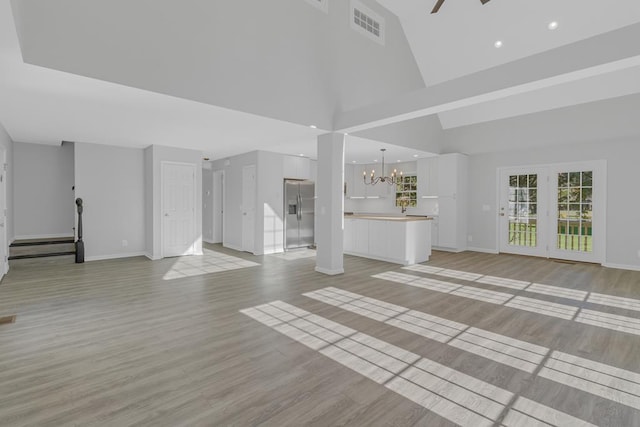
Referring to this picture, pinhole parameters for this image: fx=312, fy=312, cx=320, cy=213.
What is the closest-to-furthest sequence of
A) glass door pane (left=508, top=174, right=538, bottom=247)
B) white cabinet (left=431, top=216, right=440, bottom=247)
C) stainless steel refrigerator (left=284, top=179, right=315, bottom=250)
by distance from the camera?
glass door pane (left=508, top=174, right=538, bottom=247)
stainless steel refrigerator (left=284, top=179, right=315, bottom=250)
white cabinet (left=431, top=216, right=440, bottom=247)

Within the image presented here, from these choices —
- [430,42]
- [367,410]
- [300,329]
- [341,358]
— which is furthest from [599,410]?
[430,42]

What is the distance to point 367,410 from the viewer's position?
189cm

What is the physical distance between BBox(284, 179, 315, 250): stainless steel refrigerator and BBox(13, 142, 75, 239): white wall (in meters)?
5.15

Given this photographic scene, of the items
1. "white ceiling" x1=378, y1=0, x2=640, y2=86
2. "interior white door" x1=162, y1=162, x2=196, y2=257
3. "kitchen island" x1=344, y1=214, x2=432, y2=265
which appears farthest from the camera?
"interior white door" x1=162, y1=162, x2=196, y2=257

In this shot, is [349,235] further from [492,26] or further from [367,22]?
[492,26]

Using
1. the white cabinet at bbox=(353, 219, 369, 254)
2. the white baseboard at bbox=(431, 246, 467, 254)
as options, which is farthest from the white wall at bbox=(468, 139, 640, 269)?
the white cabinet at bbox=(353, 219, 369, 254)

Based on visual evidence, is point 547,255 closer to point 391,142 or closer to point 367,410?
point 391,142

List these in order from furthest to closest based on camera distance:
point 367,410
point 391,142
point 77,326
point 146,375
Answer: point 391,142 < point 77,326 < point 146,375 < point 367,410

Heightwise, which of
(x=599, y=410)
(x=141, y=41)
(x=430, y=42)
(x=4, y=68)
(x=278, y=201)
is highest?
(x=430, y=42)

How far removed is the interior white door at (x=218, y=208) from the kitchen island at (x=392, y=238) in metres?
3.79

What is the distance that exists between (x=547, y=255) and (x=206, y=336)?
7.53 meters

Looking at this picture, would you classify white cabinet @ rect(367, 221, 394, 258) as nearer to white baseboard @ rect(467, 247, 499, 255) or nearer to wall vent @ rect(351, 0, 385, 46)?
white baseboard @ rect(467, 247, 499, 255)

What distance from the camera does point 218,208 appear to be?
8.97 m

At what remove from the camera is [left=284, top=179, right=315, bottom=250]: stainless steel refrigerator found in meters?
8.00
